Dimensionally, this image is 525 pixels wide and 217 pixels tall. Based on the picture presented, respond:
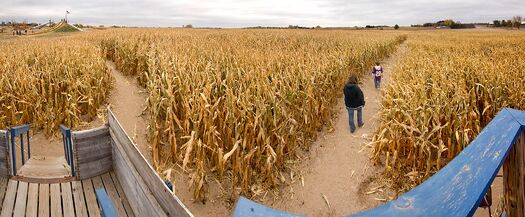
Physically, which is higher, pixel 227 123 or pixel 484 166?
pixel 484 166

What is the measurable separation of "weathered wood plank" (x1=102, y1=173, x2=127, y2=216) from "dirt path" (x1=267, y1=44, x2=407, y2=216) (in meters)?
2.09

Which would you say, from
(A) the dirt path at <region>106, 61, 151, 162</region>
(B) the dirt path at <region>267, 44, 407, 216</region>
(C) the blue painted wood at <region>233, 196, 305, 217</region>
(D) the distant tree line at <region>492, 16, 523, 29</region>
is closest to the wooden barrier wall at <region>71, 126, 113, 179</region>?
(A) the dirt path at <region>106, 61, 151, 162</region>

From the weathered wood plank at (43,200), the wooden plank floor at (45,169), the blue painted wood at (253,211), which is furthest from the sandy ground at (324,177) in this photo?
the blue painted wood at (253,211)

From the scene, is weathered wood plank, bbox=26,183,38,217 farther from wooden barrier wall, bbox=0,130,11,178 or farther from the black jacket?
the black jacket

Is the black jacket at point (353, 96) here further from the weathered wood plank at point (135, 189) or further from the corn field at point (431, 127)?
the weathered wood plank at point (135, 189)

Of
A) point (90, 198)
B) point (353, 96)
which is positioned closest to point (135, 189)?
point (90, 198)

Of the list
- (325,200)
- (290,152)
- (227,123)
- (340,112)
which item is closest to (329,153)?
(290,152)

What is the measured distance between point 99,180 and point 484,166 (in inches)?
201

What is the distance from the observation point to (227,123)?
6.39 meters

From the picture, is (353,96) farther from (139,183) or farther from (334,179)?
(139,183)

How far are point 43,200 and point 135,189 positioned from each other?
5.16 feet

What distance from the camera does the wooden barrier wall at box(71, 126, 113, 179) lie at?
4.99 metres

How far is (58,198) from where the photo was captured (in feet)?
15.2

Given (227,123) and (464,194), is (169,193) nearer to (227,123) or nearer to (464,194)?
(464,194)
